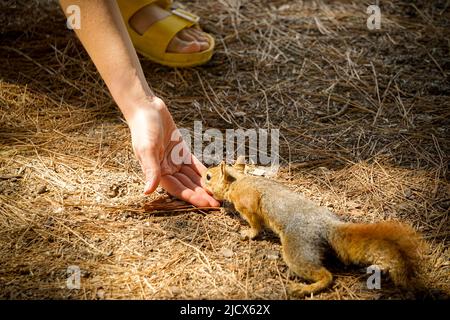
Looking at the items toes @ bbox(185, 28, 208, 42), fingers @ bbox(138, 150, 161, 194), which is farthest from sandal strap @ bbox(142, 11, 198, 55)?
fingers @ bbox(138, 150, 161, 194)

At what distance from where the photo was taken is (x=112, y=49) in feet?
8.45

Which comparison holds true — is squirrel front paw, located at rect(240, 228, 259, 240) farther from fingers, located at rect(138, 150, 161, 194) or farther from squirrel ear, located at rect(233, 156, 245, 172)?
fingers, located at rect(138, 150, 161, 194)

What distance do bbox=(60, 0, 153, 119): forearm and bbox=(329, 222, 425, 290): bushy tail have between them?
1267 mm

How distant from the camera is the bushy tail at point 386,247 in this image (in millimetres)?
2047

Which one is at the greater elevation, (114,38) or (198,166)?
(114,38)

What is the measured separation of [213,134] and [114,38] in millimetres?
979

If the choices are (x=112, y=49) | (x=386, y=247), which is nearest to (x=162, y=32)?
(x=112, y=49)

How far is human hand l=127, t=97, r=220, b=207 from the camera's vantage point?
2500mm

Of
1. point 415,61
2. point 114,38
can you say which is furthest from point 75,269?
point 415,61

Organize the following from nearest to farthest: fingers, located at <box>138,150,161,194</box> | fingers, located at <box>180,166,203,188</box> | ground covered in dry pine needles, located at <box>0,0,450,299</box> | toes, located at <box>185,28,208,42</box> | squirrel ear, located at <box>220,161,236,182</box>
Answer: ground covered in dry pine needles, located at <box>0,0,450,299</box>
fingers, located at <box>138,150,161,194</box>
squirrel ear, located at <box>220,161,236,182</box>
fingers, located at <box>180,166,203,188</box>
toes, located at <box>185,28,208,42</box>

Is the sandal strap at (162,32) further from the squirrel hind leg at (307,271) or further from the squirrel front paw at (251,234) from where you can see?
the squirrel hind leg at (307,271)

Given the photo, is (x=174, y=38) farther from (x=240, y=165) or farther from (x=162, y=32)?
(x=240, y=165)

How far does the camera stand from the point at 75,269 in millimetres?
2275
